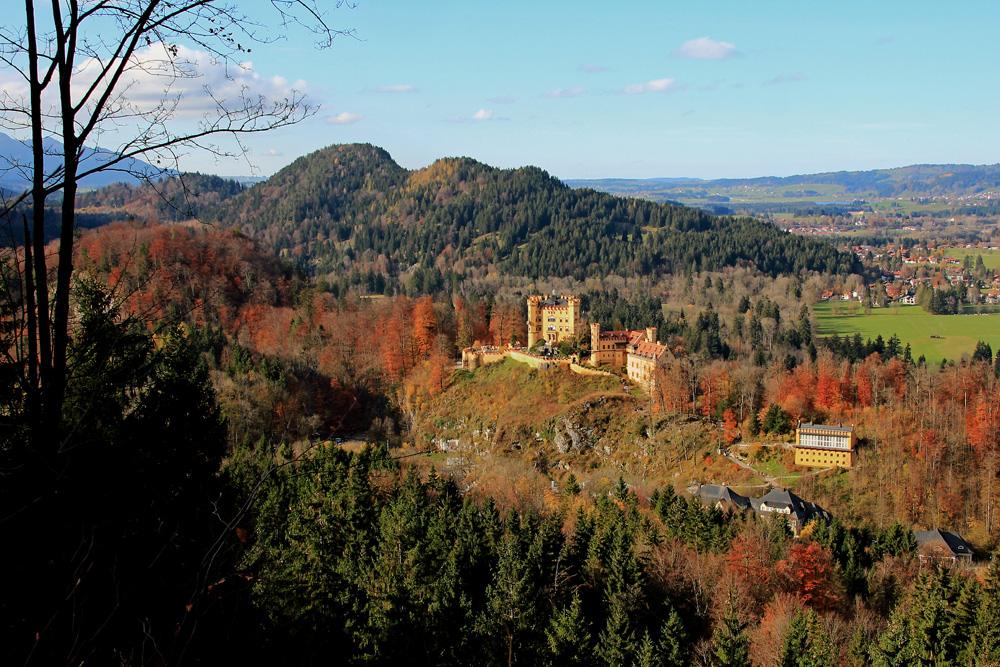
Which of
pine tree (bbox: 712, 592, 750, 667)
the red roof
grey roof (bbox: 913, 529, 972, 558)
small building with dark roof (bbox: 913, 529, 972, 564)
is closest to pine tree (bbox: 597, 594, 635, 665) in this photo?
pine tree (bbox: 712, 592, 750, 667)

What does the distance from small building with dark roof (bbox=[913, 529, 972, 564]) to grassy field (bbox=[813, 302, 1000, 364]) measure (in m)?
35.2

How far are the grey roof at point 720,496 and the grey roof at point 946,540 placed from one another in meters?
6.97

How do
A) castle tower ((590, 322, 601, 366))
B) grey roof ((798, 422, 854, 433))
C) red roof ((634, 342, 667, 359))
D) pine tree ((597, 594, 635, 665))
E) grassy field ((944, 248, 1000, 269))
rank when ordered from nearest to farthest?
pine tree ((597, 594, 635, 665)), grey roof ((798, 422, 854, 433)), red roof ((634, 342, 667, 359)), castle tower ((590, 322, 601, 366)), grassy field ((944, 248, 1000, 269))

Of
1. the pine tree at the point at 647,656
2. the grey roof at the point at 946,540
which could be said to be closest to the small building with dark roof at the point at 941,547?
the grey roof at the point at 946,540

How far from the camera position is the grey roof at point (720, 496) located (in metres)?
32.1

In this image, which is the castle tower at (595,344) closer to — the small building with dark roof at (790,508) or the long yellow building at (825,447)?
the long yellow building at (825,447)

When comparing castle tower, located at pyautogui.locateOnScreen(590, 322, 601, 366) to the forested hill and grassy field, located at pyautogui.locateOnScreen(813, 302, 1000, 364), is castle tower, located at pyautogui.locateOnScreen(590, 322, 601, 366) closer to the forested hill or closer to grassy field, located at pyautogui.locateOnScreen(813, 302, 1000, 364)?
grassy field, located at pyautogui.locateOnScreen(813, 302, 1000, 364)

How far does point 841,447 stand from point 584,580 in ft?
74.6

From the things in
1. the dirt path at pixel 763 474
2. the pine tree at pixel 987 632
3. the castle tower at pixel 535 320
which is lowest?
the dirt path at pixel 763 474

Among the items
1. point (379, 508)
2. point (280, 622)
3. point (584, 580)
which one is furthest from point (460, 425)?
point (280, 622)

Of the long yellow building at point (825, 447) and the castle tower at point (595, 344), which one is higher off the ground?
the castle tower at point (595, 344)

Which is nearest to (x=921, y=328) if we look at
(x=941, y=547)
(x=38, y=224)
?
(x=941, y=547)

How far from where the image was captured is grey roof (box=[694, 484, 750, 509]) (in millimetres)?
32094

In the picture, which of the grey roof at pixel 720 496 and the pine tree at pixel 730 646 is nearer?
the pine tree at pixel 730 646
